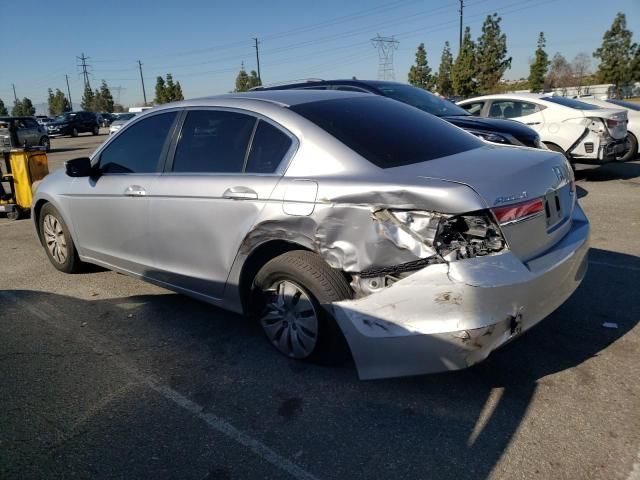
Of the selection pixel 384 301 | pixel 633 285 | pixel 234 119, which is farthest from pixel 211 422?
pixel 633 285

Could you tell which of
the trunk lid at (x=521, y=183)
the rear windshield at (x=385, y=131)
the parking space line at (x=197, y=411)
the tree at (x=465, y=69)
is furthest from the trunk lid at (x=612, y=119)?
the tree at (x=465, y=69)

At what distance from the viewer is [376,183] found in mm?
2641

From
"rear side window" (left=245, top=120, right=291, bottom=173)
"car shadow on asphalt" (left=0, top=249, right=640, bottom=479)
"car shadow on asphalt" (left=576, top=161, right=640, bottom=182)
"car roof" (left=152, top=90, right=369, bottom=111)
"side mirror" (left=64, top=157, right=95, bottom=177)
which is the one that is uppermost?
"car roof" (left=152, top=90, right=369, bottom=111)

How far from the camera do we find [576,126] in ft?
28.5

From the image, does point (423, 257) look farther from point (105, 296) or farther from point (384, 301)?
point (105, 296)

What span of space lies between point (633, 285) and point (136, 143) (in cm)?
420

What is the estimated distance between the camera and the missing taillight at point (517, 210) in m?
2.49

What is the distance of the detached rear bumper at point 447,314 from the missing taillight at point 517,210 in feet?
0.58

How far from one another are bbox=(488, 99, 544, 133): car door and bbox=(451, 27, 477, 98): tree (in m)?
33.2

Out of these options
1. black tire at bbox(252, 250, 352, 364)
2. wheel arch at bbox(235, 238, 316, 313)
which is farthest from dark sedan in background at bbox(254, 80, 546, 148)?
black tire at bbox(252, 250, 352, 364)

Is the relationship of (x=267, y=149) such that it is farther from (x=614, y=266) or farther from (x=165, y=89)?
(x=165, y=89)

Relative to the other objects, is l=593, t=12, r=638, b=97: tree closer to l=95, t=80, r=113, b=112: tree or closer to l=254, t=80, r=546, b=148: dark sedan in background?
l=254, t=80, r=546, b=148: dark sedan in background

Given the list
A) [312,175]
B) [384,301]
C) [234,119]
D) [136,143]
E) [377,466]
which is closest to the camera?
[377,466]

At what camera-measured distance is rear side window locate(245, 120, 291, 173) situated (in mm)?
3152
